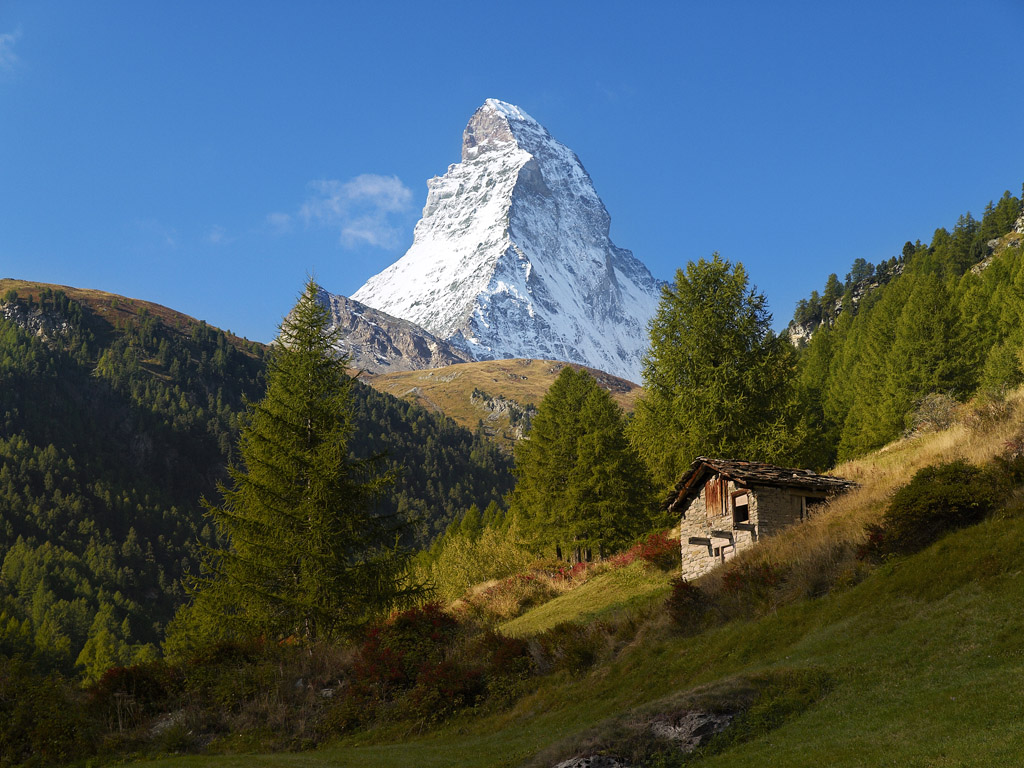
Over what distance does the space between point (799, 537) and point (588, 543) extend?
1987 cm

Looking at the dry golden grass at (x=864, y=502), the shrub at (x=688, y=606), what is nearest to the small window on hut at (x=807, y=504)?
the dry golden grass at (x=864, y=502)

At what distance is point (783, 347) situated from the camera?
32781 millimetres

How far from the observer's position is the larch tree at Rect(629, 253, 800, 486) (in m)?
30.8

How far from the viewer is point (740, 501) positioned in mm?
26344

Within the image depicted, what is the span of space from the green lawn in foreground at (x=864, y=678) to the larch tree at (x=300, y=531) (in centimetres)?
646

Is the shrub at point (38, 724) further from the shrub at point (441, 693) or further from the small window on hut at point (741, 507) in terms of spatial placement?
the small window on hut at point (741, 507)

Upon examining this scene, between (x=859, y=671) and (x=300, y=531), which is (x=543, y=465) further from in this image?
(x=859, y=671)

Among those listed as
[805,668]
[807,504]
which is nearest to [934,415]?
[807,504]

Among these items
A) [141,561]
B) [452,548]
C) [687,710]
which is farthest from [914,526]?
[141,561]

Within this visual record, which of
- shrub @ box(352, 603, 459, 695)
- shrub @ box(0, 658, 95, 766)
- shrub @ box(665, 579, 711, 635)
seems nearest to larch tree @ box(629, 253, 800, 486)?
shrub @ box(665, 579, 711, 635)

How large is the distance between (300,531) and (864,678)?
18.4 m

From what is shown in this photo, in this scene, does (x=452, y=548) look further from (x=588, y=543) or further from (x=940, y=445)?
(x=940, y=445)

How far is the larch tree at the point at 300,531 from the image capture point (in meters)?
24.6

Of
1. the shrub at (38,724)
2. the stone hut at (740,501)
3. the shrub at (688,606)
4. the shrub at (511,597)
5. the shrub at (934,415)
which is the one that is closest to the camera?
the shrub at (38,724)
